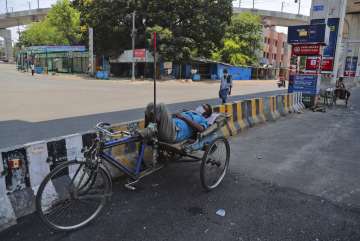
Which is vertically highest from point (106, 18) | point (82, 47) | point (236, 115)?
point (106, 18)

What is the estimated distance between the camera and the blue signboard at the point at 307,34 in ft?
45.5

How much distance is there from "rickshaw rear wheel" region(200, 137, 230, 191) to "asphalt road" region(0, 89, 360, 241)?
131mm

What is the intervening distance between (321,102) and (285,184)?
42.8 ft

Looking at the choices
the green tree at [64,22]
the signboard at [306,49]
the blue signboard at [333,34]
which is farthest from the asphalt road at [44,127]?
the green tree at [64,22]

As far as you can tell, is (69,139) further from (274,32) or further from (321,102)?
(274,32)

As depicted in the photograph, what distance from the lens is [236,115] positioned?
8.41 m

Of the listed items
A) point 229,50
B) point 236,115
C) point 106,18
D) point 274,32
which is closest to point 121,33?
point 106,18

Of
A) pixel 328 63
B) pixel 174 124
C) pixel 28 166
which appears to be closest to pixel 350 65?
pixel 328 63

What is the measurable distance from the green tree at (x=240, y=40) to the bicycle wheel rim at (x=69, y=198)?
4712 centimetres

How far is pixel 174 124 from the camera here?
4.40 metres

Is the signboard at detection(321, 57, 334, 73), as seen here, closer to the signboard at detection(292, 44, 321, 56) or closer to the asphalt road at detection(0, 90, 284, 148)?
the signboard at detection(292, 44, 321, 56)

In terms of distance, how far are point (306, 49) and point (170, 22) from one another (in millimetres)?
22786

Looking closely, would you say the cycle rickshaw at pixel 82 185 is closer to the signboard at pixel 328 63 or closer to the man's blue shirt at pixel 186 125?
the man's blue shirt at pixel 186 125

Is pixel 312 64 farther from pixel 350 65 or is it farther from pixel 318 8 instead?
pixel 350 65
